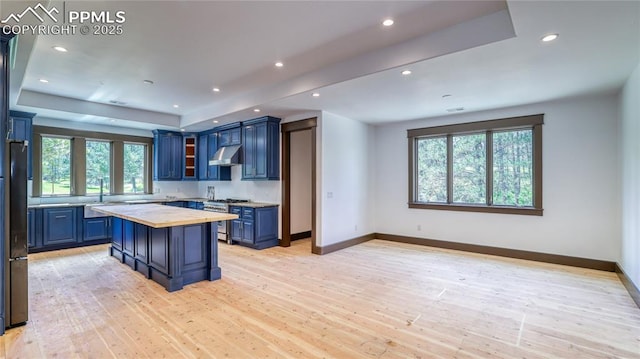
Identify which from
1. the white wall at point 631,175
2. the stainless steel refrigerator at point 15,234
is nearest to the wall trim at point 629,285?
the white wall at point 631,175

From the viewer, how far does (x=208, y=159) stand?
294 inches

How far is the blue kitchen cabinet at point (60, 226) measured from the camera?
5621mm

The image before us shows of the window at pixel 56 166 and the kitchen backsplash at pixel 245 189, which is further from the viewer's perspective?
the kitchen backsplash at pixel 245 189

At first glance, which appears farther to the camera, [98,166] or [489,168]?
[98,166]

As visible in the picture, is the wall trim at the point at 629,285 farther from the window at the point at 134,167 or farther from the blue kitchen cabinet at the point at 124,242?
the window at the point at 134,167

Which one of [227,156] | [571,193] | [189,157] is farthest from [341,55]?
[189,157]

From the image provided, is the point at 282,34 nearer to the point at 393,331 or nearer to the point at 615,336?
the point at 393,331

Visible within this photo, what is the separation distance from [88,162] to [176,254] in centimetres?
473

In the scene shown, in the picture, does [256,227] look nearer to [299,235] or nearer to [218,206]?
[218,206]

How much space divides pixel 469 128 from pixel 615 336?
3786 mm

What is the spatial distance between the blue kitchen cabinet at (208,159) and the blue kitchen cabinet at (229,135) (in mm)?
150

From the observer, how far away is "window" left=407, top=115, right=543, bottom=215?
506cm

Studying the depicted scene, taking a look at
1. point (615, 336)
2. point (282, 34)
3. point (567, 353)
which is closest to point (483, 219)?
point (615, 336)

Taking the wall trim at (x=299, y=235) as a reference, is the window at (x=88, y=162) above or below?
above
